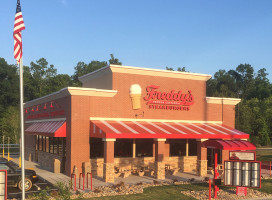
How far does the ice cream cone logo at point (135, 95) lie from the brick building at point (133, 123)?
0.08 metres

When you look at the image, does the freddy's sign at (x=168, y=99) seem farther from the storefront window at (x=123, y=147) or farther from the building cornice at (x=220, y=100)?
the storefront window at (x=123, y=147)

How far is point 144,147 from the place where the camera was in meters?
26.2

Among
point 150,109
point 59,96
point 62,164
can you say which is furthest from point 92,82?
point 62,164

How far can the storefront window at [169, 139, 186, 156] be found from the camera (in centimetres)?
2736

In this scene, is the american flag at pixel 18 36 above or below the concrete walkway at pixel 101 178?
above

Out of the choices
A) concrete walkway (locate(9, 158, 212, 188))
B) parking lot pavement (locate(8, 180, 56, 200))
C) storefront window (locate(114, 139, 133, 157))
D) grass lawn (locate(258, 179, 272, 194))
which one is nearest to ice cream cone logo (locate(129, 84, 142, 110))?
storefront window (locate(114, 139, 133, 157))

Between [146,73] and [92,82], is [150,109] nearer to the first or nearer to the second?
[146,73]

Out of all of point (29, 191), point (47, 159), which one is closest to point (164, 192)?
point (29, 191)

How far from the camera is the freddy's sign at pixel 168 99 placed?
26.3m

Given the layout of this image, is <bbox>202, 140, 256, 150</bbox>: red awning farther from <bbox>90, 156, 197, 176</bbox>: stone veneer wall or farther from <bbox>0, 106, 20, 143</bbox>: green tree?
<bbox>0, 106, 20, 143</bbox>: green tree

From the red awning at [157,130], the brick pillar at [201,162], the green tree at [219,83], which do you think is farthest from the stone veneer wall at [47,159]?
the green tree at [219,83]

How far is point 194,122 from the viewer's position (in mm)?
28172

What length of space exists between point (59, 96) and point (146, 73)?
23.9 feet

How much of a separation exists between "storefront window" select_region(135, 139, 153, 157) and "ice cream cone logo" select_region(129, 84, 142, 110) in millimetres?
2869
